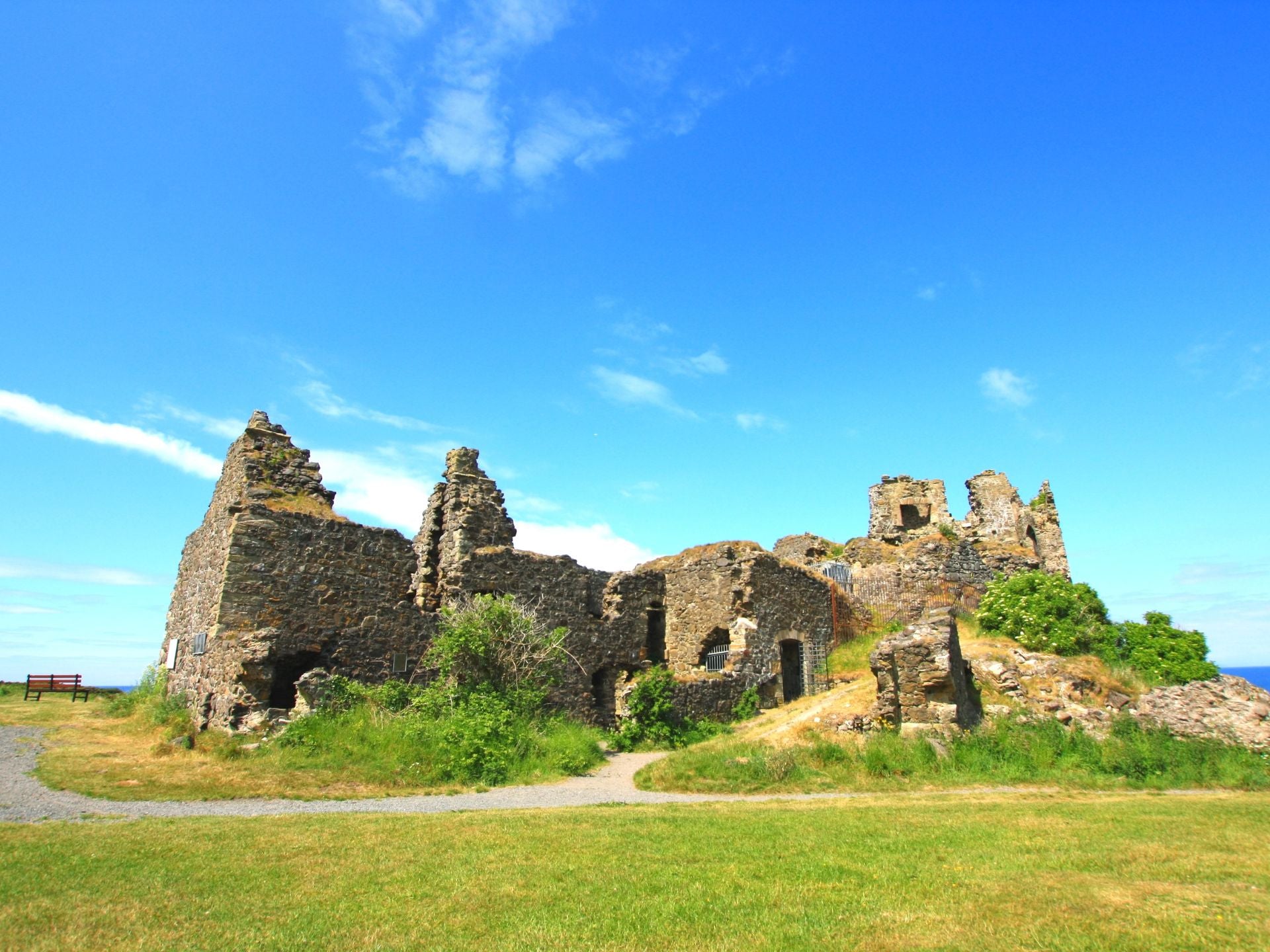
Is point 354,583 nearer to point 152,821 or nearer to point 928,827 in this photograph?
point 152,821

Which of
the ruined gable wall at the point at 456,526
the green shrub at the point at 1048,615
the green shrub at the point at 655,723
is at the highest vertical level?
the ruined gable wall at the point at 456,526

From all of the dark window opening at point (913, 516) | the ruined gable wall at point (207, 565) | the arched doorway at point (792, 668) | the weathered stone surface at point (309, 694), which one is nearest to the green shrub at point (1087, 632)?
the arched doorway at point (792, 668)

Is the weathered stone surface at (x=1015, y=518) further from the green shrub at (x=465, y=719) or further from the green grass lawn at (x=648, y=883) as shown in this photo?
the green grass lawn at (x=648, y=883)

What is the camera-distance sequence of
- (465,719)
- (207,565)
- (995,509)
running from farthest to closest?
1. (995,509)
2. (207,565)
3. (465,719)

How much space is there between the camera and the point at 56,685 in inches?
945

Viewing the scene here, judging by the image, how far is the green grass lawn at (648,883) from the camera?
4734 millimetres

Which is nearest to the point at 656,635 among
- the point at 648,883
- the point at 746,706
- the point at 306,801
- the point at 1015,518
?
the point at 746,706

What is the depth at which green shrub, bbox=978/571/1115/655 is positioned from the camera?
15.8 m

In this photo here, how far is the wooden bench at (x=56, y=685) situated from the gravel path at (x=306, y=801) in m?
13.4

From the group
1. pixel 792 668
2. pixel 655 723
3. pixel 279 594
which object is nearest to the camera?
pixel 279 594

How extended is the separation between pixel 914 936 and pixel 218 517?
1479 centimetres

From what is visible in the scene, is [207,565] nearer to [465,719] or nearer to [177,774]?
[177,774]

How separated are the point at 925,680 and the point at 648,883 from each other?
28.3 feet

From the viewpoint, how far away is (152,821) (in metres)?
8.10
